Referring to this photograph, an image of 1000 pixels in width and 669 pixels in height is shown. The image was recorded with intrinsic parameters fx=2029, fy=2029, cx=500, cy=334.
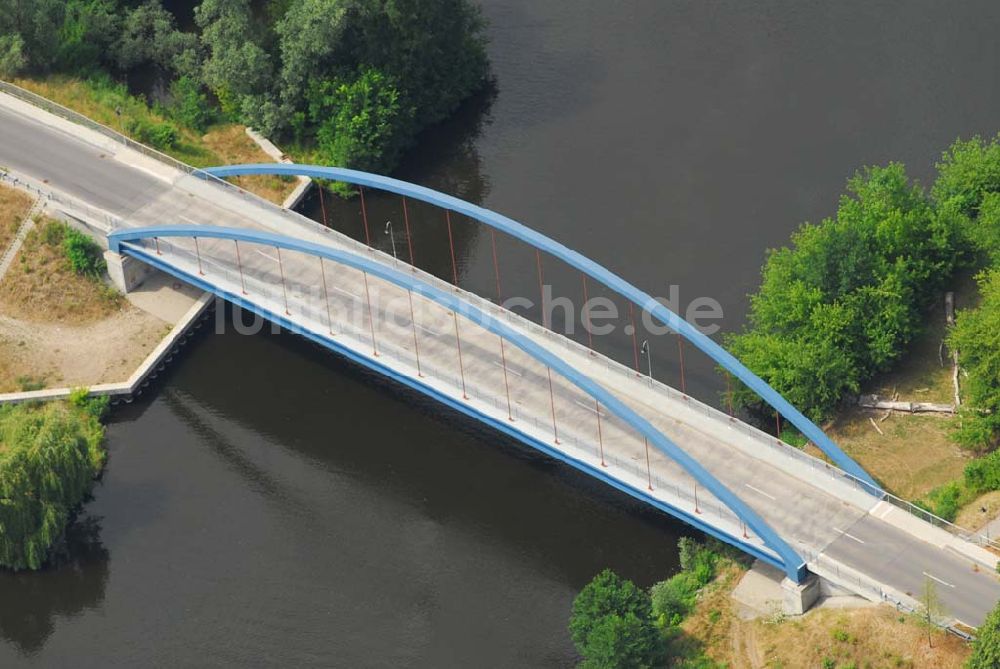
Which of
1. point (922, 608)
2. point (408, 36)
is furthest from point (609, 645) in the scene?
point (408, 36)

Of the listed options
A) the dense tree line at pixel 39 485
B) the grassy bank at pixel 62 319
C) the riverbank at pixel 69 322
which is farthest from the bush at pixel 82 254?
the dense tree line at pixel 39 485

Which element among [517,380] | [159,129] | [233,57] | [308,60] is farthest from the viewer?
[159,129]

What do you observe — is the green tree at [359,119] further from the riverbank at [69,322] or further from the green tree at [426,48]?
the riverbank at [69,322]

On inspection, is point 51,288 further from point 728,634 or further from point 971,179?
point 971,179

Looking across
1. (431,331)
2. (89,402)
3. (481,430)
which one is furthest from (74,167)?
(481,430)

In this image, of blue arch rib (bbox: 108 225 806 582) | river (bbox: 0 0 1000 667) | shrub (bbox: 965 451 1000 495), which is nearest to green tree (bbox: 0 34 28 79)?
river (bbox: 0 0 1000 667)
